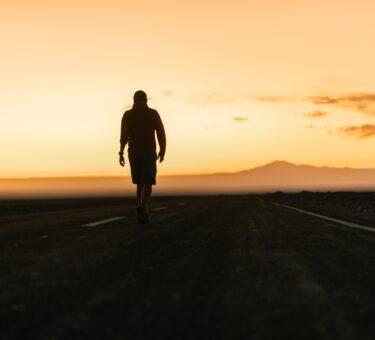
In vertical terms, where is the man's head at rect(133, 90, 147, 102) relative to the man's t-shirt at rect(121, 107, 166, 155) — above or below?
above

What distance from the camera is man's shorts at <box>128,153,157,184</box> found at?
11.5 meters

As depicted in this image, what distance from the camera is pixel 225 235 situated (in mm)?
8250

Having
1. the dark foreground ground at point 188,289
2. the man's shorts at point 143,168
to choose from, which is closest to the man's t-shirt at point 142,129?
the man's shorts at point 143,168

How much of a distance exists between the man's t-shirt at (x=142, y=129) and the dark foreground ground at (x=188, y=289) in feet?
15.2

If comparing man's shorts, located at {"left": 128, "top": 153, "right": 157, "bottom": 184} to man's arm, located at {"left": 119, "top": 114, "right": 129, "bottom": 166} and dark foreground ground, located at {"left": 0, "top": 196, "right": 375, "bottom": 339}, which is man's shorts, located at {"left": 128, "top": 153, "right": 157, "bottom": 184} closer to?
man's arm, located at {"left": 119, "top": 114, "right": 129, "bottom": 166}

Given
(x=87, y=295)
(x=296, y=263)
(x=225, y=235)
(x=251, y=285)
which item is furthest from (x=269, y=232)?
(x=87, y=295)

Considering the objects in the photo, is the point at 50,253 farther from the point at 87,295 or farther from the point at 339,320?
the point at 339,320

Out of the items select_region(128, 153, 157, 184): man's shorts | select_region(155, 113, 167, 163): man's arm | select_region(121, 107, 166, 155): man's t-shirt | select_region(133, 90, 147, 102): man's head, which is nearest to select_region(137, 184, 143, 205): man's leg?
select_region(128, 153, 157, 184): man's shorts

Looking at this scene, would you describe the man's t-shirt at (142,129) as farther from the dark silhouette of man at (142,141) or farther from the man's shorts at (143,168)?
the man's shorts at (143,168)

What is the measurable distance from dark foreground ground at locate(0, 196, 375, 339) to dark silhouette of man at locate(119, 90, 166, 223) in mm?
4104

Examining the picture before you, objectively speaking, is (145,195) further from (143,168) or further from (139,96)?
(139,96)

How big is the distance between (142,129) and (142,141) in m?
0.25

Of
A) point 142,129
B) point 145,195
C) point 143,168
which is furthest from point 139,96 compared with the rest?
point 145,195

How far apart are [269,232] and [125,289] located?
16.6 ft
